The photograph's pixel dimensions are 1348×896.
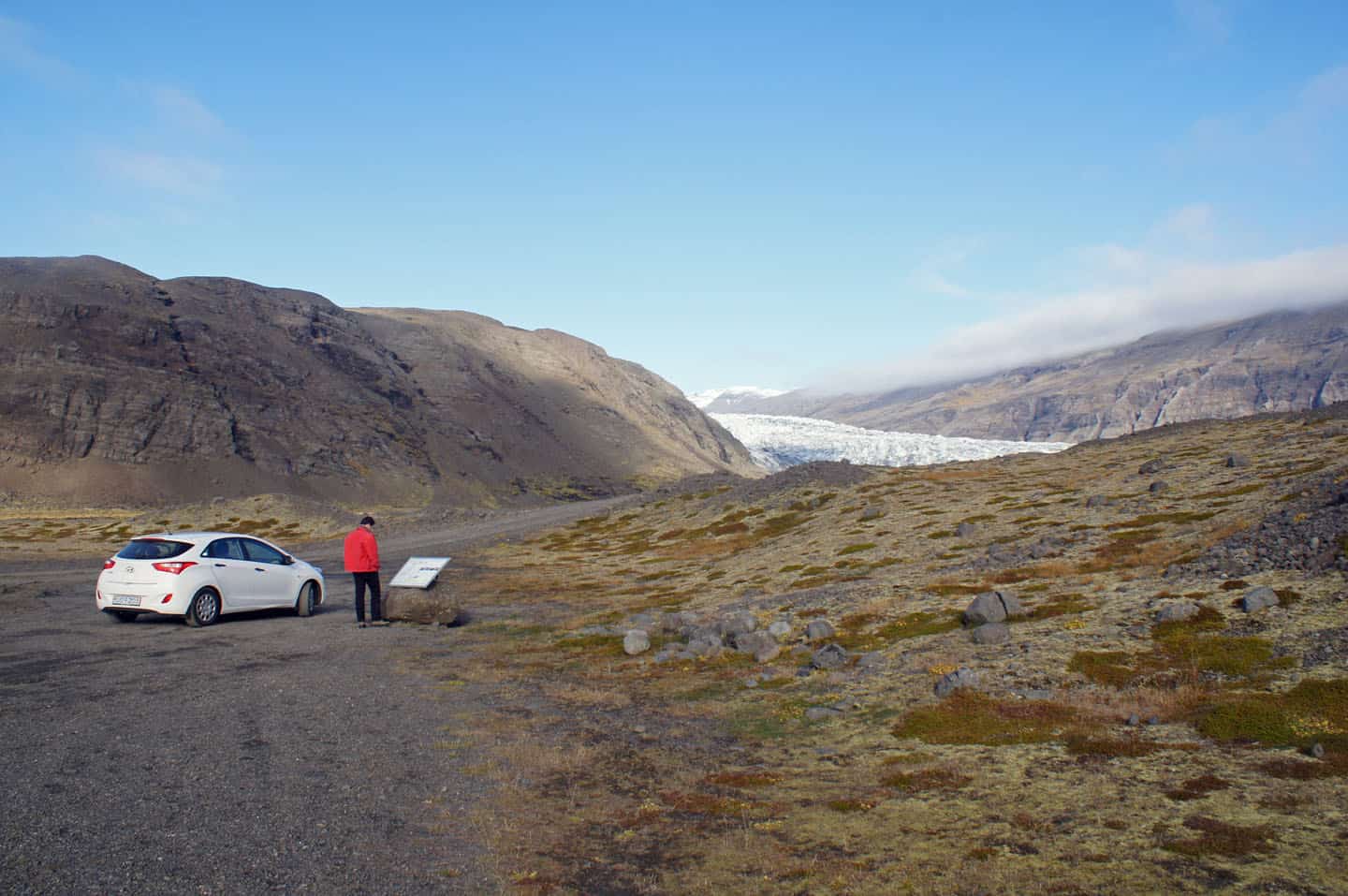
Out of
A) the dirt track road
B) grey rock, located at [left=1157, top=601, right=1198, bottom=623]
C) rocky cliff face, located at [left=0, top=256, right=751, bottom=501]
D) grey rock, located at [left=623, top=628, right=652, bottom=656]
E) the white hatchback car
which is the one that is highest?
rocky cliff face, located at [left=0, top=256, right=751, bottom=501]

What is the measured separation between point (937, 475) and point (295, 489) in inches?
3890

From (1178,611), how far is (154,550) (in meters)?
24.7

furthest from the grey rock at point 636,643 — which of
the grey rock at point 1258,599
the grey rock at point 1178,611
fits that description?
the grey rock at point 1258,599

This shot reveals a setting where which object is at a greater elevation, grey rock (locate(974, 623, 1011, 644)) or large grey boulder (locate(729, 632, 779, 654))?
grey rock (locate(974, 623, 1011, 644))

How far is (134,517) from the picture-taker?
89.8m

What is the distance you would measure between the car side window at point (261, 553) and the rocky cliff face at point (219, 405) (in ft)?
356

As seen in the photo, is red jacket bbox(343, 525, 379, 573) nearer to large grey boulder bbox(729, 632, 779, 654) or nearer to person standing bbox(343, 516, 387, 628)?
person standing bbox(343, 516, 387, 628)

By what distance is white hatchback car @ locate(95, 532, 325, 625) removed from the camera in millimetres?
22109

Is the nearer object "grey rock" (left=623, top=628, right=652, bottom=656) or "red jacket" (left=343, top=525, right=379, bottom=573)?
"grey rock" (left=623, top=628, right=652, bottom=656)

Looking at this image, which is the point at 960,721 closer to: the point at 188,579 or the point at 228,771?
the point at 228,771

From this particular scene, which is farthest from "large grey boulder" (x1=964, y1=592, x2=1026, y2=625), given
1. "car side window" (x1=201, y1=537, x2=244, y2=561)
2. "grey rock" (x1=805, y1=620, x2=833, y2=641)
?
"car side window" (x1=201, y1=537, x2=244, y2=561)

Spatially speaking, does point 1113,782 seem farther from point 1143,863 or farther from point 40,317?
point 40,317

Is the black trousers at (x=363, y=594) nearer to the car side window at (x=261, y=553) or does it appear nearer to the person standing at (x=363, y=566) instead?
the person standing at (x=363, y=566)

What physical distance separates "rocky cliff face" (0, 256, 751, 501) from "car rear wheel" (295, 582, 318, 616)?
354ft
